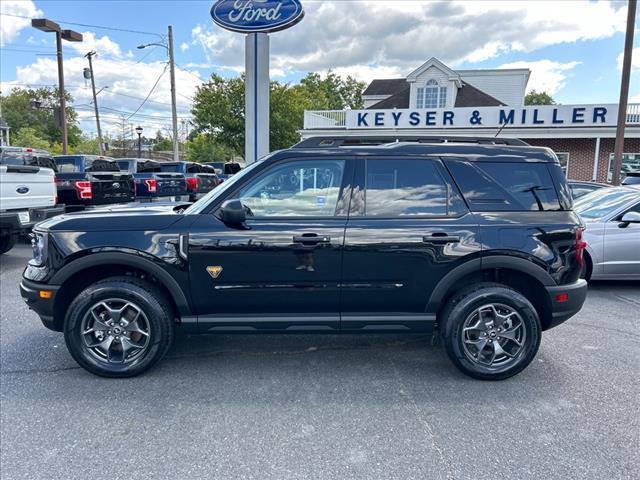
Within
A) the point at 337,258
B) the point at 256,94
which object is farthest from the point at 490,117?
the point at 337,258

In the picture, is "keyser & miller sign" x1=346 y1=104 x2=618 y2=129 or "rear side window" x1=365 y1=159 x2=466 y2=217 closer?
"rear side window" x1=365 y1=159 x2=466 y2=217

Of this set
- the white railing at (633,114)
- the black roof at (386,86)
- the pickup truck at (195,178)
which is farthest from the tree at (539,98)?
the pickup truck at (195,178)

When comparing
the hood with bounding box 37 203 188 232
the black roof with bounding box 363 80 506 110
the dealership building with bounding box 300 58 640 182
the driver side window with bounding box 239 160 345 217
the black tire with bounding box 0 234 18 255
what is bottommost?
the black tire with bounding box 0 234 18 255

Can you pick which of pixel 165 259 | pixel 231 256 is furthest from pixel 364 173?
pixel 165 259

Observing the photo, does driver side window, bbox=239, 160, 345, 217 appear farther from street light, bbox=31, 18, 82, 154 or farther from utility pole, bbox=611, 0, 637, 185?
street light, bbox=31, 18, 82, 154

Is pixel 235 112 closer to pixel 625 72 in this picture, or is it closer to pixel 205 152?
pixel 205 152

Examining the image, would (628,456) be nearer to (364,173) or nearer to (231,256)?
(364,173)

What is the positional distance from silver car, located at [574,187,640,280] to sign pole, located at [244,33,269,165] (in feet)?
21.4

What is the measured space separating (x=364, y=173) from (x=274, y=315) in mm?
1359

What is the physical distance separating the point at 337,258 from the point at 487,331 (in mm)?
1389

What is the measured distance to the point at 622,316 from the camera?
5172mm

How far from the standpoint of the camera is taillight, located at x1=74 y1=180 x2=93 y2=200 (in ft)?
30.2

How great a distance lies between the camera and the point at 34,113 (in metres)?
66.0

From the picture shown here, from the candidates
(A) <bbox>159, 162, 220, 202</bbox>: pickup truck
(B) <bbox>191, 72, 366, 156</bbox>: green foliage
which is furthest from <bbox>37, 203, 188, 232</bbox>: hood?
(B) <bbox>191, 72, 366, 156</bbox>: green foliage
